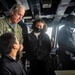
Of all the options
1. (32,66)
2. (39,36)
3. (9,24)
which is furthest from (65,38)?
(9,24)

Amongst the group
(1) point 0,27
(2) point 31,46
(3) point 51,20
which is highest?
(3) point 51,20

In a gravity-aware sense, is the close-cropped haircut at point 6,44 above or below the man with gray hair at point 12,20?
below

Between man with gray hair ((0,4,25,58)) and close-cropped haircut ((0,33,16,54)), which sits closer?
close-cropped haircut ((0,33,16,54))

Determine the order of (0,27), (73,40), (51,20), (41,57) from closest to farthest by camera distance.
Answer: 1. (0,27)
2. (41,57)
3. (73,40)
4. (51,20)

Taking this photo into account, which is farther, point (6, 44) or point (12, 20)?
point (12, 20)

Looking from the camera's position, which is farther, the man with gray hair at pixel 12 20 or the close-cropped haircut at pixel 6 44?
the man with gray hair at pixel 12 20

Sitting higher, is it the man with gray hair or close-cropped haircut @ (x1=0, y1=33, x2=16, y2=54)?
the man with gray hair

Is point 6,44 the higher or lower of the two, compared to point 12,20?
lower

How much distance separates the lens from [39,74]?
301cm

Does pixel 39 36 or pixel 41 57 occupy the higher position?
pixel 39 36

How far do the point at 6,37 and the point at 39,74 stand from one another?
139 centimetres

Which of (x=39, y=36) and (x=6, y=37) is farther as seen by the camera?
(x=39, y=36)

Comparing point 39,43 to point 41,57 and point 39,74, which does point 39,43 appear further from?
point 39,74

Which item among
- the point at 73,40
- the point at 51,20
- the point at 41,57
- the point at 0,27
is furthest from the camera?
the point at 51,20
